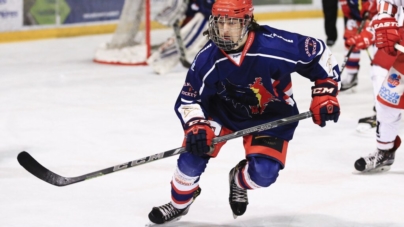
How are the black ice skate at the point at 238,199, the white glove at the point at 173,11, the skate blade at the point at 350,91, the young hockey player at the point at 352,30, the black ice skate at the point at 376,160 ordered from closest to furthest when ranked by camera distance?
the black ice skate at the point at 238,199
the black ice skate at the point at 376,160
the young hockey player at the point at 352,30
the skate blade at the point at 350,91
the white glove at the point at 173,11

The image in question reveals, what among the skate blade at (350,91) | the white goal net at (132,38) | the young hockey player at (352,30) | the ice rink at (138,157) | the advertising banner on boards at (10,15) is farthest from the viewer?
the advertising banner on boards at (10,15)

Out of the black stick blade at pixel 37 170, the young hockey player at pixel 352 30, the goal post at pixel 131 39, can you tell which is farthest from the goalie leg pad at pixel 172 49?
the black stick blade at pixel 37 170

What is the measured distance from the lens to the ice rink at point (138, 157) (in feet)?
9.39

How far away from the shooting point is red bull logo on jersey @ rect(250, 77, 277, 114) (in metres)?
2.55

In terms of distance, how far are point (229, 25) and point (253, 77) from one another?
188 millimetres

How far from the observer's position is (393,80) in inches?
127

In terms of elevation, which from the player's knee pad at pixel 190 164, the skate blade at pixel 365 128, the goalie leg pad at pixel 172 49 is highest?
the player's knee pad at pixel 190 164

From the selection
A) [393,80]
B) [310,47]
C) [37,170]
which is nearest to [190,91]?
[310,47]

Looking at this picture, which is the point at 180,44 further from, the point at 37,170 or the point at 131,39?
the point at 37,170

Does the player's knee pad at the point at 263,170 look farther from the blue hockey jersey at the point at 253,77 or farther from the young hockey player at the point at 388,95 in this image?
the young hockey player at the point at 388,95

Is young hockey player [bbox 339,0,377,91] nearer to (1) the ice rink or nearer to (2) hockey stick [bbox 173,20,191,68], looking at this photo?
(1) the ice rink

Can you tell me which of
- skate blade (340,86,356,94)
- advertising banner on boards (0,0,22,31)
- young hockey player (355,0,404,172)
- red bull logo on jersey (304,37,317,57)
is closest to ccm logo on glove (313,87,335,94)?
red bull logo on jersey (304,37,317,57)

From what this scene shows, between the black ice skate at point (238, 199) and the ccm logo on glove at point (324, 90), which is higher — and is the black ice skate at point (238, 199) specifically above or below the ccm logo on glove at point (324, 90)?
below

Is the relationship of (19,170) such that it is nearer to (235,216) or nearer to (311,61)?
(235,216)
